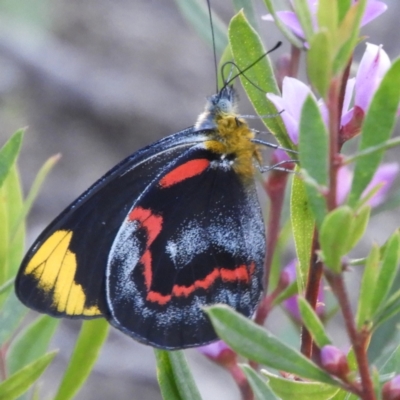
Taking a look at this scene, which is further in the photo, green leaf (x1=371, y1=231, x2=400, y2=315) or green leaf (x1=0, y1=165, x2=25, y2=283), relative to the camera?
green leaf (x1=0, y1=165, x2=25, y2=283)

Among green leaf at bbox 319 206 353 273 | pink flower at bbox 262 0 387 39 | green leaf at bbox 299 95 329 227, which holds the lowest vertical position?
green leaf at bbox 319 206 353 273

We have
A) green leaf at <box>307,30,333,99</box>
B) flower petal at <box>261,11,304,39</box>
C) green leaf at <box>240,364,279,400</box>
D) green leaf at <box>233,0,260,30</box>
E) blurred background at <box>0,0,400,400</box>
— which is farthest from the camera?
blurred background at <box>0,0,400,400</box>

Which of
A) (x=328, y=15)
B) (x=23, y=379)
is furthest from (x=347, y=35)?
(x=23, y=379)

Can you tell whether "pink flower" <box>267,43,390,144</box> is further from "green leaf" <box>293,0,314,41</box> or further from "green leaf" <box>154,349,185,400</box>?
"green leaf" <box>154,349,185,400</box>

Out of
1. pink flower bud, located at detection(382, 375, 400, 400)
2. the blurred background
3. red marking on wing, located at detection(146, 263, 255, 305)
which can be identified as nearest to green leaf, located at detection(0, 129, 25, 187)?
red marking on wing, located at detection(146, 263, 255, 305)

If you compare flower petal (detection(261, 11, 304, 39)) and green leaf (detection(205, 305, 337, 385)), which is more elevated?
flower petal (detection(261, 11, 304, 39))

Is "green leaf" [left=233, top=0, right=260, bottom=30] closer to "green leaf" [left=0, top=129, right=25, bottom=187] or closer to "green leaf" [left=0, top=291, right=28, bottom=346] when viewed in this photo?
"green leaf" [left=0, top=129, right=25, bottom=187]

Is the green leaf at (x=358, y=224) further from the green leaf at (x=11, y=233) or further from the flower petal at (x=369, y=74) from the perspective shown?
the green leaf at (x=11, y=233)

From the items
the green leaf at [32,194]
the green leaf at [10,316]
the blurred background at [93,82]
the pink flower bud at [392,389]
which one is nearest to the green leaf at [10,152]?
the green leaf at [32,194]

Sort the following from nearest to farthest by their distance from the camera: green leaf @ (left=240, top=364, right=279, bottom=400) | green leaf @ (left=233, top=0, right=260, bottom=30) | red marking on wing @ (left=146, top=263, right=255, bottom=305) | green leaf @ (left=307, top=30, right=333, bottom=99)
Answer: green leaf @ (left=307, top=30, right=333, bottom=99), green leaf @ (left=240, top=364, right=279, bottom=400), green leaf @ (left=233, top=0, right=260, bottom=30), red marking on wing @ (left=146, top=263, right=255, bottom=305)

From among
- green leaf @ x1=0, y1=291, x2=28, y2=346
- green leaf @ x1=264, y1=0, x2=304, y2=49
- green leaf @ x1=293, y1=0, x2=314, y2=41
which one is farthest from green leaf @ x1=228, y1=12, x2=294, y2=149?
green leaf @ x1=0, y1=291, x2=28, y2=346
